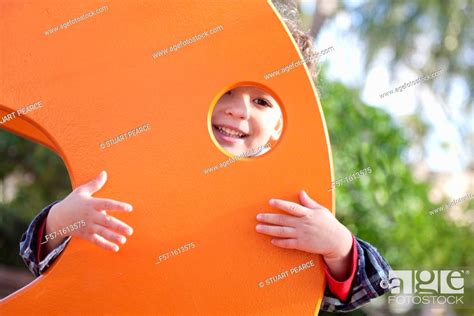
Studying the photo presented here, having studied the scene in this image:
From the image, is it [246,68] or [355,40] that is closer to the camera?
[246,68]

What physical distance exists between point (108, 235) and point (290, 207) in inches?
19.9

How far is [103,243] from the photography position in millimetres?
1826

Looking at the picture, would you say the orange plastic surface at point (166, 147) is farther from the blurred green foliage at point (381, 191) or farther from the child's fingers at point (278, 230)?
the blurred green foliage at point (381, 191)

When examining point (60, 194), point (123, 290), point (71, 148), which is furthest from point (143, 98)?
point (60, 194)

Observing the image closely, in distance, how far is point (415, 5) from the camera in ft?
42.5

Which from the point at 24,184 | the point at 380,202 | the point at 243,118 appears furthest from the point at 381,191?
the point at 24,184

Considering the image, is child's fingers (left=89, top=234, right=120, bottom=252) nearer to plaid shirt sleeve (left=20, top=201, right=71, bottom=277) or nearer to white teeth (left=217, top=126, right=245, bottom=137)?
plaid shirt sleeve (left=20, top=201, right=71, bottom=277)

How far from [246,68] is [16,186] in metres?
5.08

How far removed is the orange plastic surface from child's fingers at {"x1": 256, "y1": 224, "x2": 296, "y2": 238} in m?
0.03

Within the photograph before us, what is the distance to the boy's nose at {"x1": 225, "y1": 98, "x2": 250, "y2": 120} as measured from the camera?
2.04 meters

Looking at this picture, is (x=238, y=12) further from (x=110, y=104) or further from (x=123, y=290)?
(x=123, y=290)

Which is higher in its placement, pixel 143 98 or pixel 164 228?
pixel 143 98

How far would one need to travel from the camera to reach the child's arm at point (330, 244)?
1877 mm

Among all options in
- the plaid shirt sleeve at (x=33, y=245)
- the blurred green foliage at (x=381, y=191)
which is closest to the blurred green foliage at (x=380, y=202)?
the blurred green foliage at (x=381, y=191)
